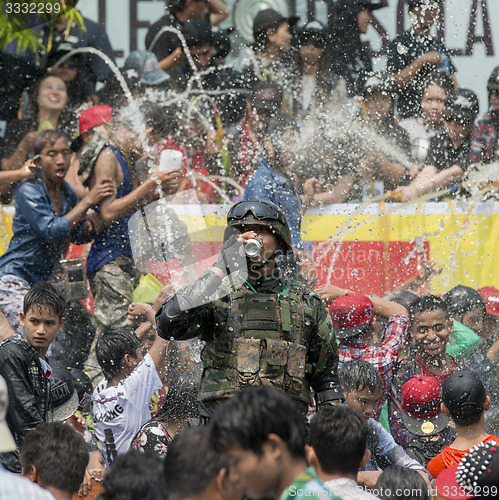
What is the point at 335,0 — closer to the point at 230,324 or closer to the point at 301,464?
the point at 230,324

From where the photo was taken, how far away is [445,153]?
877 centimetres

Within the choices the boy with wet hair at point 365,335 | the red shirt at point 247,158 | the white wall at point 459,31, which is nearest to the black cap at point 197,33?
the white wall at point 459,31

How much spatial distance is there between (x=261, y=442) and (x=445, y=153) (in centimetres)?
621

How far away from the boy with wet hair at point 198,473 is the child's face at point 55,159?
14.2 feet

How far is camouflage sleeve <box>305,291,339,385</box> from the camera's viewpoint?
4559 millimetres

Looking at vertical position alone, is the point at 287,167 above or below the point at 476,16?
below

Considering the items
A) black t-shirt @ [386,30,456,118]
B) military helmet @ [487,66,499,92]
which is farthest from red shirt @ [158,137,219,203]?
military helmet @ [487,66,499,92]

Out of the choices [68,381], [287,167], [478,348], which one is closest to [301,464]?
[68,381]

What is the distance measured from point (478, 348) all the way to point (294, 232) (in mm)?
1723

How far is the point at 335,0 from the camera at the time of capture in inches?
390

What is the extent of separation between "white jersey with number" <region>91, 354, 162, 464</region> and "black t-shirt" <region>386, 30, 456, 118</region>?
4905 millimetres

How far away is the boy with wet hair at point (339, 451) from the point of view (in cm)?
375

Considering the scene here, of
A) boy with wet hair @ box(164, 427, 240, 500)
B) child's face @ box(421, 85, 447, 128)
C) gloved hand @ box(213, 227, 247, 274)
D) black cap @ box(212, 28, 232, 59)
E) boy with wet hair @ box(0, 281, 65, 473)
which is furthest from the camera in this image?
black cap @ box(212, 28, 232, 59)

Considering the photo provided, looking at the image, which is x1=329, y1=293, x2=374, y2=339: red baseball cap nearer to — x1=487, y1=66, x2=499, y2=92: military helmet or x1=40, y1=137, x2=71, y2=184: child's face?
x1=40, y1=137, x2=71, y2=184: child's face
